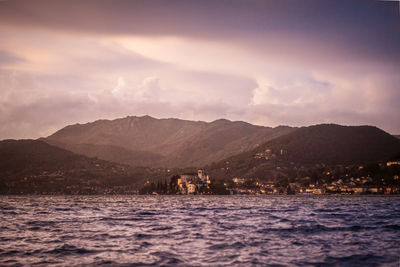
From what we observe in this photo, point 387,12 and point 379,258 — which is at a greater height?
point 387,12

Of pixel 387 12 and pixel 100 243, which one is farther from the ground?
pixel 387 12

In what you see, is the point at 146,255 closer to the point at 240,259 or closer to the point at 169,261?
the point at 169,261

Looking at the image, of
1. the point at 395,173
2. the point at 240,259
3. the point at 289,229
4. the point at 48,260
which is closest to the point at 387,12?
the point at 289,229

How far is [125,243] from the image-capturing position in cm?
2330

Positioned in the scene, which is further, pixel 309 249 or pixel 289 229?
pixel 289 229

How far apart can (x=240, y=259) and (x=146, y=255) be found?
432cm

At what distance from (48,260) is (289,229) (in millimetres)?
17713

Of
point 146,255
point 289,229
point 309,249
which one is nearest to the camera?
point 146,255

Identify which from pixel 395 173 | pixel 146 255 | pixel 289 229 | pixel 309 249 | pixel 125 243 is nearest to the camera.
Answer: pixel 146 255

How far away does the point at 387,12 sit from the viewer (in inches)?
1419

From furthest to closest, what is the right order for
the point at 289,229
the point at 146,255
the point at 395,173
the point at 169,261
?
the point at 395,173 < the point at 289,229 < the point at 146,255 < the point at 169,261

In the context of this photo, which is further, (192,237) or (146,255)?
(192,237)

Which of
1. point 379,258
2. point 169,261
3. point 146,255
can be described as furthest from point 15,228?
point 379,258

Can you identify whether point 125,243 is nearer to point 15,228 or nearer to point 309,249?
point 309,249
